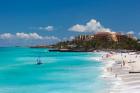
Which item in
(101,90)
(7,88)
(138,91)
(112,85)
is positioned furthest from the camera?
(7,88)

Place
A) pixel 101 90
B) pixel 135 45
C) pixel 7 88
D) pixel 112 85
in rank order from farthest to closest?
pixel 135 45, pixel 7 88, pixel 112 85, pixel 101 90

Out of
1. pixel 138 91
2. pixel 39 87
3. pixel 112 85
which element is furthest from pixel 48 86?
pixel 138 91

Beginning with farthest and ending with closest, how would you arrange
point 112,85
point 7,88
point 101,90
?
1. point 7,88
2. point 112,85
3. point 101,90

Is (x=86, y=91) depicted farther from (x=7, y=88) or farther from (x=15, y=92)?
(x=7, y=88)

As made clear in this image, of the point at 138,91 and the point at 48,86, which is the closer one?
the point at 138,91

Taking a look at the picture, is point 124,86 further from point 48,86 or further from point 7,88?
point 7,88

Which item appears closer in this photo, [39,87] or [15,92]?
[15,92]

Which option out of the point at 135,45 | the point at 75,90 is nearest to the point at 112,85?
the point at 75,90

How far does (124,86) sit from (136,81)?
2.70 meters

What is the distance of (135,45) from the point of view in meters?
189

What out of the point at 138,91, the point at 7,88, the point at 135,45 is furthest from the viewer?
the point at 135,45

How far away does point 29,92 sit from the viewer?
3500cm

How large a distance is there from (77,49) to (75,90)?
164 meters

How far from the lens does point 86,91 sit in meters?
34.2
